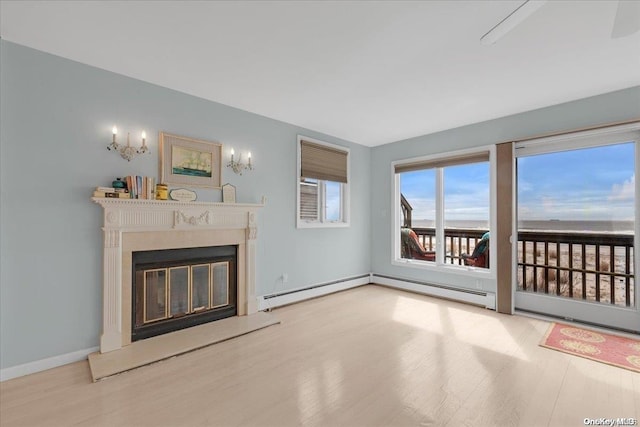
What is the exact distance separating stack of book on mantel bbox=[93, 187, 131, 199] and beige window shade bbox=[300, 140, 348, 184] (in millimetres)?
2274

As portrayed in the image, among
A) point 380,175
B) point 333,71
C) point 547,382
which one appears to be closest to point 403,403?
point 547,382

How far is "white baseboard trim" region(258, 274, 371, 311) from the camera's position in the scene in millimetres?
3861

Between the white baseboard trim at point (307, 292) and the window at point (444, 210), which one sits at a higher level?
the window at point (444, 210)

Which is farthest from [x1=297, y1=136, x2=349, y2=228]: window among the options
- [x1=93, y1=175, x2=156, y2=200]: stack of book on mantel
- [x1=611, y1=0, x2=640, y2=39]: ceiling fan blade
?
[x1=611, y1=0, x2=640, y2=39]: ceiling fan blade

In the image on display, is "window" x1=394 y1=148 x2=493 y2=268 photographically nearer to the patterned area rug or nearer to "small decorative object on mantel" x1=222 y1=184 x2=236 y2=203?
the patterned area rug

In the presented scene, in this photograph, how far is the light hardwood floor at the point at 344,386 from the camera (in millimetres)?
1828

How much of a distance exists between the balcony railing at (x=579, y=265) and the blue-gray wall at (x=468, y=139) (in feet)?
1.90

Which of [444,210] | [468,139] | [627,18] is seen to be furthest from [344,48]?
[444,210]

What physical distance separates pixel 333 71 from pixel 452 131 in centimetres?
256

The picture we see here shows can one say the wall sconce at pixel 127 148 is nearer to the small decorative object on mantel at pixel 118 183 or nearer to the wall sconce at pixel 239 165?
the small decorative object on mantel at pixel 118 183

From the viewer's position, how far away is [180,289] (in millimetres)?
3107

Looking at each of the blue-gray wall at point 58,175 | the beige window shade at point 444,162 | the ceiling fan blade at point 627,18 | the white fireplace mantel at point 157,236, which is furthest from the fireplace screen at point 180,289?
the ceiling fan blade at point 627,18

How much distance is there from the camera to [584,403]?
1.96 m

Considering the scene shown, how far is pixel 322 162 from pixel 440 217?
2084mm
